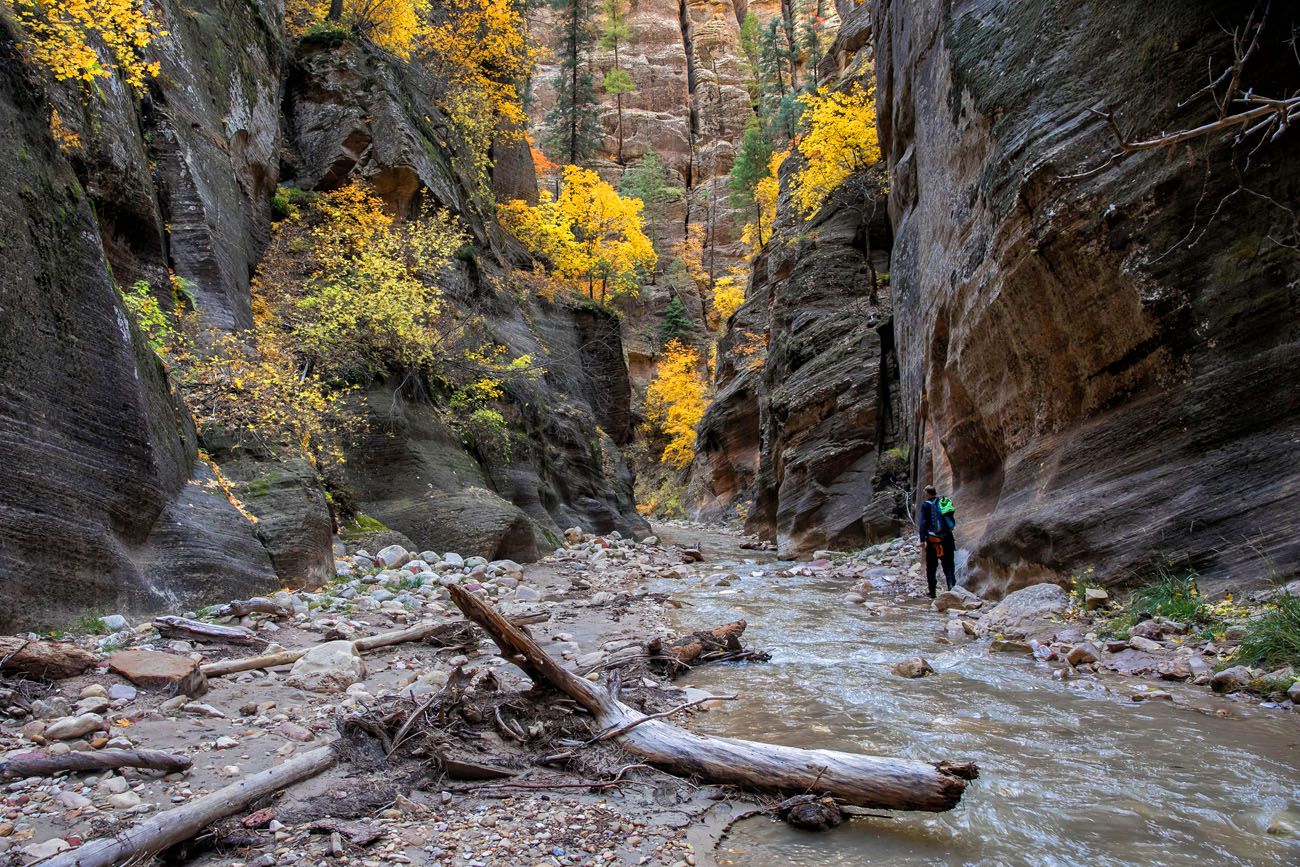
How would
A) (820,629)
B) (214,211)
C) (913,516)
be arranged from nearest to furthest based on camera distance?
(820,629) < (214,211) < (913,516)

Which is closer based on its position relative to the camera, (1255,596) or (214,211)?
(1255,596)

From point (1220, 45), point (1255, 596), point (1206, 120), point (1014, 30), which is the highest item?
point (1014, 30)

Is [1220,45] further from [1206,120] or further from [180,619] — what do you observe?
[180,619]

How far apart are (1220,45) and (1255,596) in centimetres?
561

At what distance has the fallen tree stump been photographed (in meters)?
6.87

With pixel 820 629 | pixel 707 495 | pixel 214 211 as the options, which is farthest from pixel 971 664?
pixel 707 495

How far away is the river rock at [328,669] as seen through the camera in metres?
5.23

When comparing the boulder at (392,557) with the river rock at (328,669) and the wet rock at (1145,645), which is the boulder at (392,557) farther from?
the wet rock at (1145,645)

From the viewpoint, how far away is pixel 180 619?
5.84 metres

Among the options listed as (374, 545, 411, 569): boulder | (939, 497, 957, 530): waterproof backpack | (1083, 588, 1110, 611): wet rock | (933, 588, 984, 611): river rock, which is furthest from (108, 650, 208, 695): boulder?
(939, 497, 957, 530): waterproof backpack

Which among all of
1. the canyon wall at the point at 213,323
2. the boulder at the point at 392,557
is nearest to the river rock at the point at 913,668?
the canyon wall at the point at 213,323

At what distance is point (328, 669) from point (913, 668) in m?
5.09

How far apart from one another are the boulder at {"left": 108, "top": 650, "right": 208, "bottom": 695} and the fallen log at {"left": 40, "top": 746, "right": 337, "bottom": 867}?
60.5 inches

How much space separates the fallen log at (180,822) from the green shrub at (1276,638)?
22.4ft
